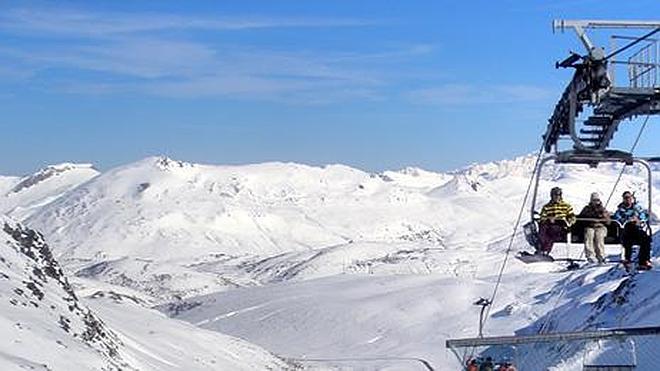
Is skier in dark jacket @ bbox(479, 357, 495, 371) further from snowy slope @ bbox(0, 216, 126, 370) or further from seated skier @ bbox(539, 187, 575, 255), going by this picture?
snowy slope @ bbox(0, 216, 126, 370)

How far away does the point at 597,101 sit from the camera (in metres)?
16.2

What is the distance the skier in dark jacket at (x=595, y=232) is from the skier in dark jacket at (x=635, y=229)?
0.42m

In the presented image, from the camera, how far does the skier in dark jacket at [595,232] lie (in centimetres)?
1939

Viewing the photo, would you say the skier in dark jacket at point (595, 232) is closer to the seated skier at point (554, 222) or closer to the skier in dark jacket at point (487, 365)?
the seated skier at point (554, 222)

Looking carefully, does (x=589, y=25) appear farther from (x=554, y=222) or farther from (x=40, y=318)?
(x=40, y=318)

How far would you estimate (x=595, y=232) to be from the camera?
64.1 ft

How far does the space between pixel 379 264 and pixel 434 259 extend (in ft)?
39.3

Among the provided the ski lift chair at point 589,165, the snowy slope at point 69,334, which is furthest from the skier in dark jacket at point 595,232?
the snowy slope at point 69,334

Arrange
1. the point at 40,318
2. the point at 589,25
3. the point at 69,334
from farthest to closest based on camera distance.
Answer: the point at 69,334 → the point at 40,318 → the point at 589,25

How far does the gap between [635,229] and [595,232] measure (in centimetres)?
87

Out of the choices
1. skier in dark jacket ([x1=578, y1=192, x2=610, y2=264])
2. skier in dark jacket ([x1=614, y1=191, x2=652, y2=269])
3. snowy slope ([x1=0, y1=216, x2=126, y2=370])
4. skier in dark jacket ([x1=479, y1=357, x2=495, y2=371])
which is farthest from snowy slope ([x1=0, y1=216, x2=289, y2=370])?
skier in dark jacket ([x1=614, y1=191, x2=652, y2=269])

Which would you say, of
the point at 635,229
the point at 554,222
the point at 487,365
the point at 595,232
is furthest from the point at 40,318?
the point at 635,229

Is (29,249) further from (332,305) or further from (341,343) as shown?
(332,305)

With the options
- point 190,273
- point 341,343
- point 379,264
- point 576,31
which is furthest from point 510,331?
point 190,273
